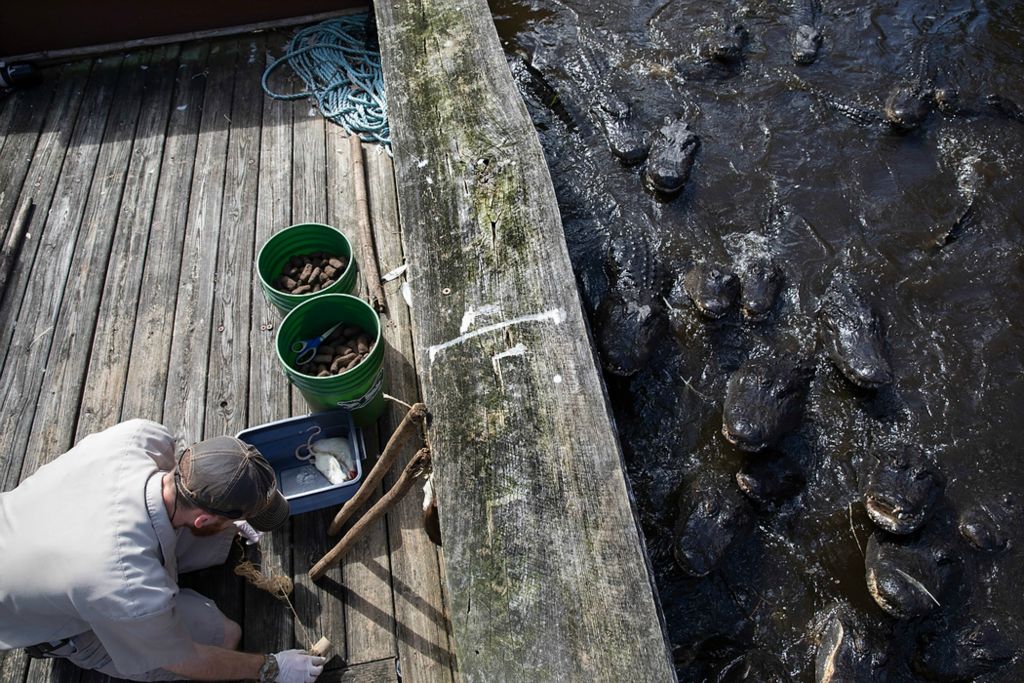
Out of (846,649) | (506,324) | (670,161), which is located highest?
(506,324)

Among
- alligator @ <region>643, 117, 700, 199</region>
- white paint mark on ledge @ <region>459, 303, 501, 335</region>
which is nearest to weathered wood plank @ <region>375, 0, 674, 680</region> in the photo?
white paint mark on ledge @ <region>459, 303, 501, 335</region>

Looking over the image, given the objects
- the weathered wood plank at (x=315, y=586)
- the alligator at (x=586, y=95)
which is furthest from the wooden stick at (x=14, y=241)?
the alligator at (x=586, y=95)

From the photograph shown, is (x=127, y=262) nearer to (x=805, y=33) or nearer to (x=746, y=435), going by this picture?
(x=746, y=435)

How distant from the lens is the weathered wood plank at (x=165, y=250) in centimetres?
414

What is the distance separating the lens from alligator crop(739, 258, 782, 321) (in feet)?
15.3

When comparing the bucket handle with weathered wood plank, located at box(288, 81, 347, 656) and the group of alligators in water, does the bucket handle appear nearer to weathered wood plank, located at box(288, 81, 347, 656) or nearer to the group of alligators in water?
weathered wood plank, located at box(288, 81, 347, 656)

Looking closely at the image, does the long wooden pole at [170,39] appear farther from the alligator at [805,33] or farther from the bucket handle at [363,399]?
the alligator at [805,33]

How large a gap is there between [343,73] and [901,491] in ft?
16.2

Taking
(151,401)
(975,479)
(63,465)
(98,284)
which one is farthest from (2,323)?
(975,479)

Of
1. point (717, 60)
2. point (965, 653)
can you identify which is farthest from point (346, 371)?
point (717, 60)

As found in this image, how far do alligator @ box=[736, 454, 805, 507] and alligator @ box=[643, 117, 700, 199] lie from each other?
2.30 meters

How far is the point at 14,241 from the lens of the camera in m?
4.78

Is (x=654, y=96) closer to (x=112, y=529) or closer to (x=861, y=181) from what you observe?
(x=861, y=181)

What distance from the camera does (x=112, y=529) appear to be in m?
2.62
